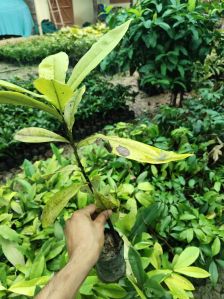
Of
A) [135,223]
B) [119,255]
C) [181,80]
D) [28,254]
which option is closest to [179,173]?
[135,223]

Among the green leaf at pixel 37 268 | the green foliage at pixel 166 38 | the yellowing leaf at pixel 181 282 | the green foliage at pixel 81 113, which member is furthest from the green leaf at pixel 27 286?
the green foliage at pixel 166 38

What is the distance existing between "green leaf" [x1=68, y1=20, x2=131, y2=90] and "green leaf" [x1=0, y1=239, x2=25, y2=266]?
906 mm

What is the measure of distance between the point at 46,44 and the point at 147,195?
707 cm

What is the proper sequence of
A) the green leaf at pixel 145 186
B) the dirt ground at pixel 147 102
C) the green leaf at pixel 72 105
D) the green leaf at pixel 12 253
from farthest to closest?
the dirt ground at pixel 147 102, the green leaf at pixel 145 186, the green leaf at pixel 12 253, the green leaf at pixel 72 105

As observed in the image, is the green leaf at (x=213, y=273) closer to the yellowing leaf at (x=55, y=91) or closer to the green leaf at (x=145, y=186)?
the green leaf at (x=145, y=186)

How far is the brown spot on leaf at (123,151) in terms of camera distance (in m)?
0.88

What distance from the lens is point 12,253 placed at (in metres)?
1.45

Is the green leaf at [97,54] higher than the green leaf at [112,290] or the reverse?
higher

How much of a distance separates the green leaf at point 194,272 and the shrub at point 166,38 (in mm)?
1933

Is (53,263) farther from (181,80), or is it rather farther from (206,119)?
(181,80)

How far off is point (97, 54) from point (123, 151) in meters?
0.34

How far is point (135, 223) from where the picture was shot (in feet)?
4.97

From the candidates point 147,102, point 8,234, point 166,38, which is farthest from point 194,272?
point 147,102

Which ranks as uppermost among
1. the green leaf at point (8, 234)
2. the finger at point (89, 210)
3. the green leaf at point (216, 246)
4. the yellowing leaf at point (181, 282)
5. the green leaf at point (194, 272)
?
the finger at point (89, 210)
